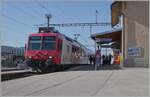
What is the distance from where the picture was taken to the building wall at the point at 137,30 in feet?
86.8

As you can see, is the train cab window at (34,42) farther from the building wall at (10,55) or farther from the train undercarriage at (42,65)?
the building wall at (10,55)

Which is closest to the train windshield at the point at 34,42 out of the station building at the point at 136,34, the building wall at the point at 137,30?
the station building at the point at 136,34

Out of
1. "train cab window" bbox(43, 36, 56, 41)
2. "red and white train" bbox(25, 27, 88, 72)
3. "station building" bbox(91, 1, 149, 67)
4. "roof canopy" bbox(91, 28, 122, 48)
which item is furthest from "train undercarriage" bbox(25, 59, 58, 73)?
"roof canopy" bbox(91, 28, 122, 48)

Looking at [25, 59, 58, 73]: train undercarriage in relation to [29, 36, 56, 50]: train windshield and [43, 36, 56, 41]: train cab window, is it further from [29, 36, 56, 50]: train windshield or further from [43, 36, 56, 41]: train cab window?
[43, 36, 56, 41]: train cab window

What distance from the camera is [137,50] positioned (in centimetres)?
2659

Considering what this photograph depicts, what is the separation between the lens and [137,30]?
2697 cm

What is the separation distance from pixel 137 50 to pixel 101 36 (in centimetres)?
1172

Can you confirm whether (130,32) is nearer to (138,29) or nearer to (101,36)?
(138,29)

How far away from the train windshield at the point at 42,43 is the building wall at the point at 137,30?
209 inches

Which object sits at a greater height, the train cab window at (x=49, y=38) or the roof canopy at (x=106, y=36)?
the roof canopy at (x=106, y=36)

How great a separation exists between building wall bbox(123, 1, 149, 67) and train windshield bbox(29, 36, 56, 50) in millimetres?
5309

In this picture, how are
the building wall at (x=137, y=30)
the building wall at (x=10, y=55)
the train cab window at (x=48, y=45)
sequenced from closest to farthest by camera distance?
the building wall at (x=137, y=30) < the train cab window at (x=48, y=45) < the building wall at (x=10, y=55)

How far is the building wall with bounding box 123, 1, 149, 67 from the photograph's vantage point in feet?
86.8

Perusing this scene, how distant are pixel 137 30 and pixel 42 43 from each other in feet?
22.9
